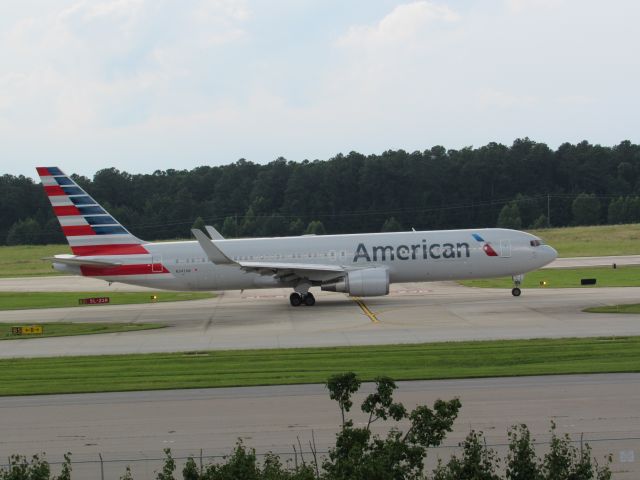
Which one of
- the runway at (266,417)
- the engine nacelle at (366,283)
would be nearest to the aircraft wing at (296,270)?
the engine nacelle at (366,283)

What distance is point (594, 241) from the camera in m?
92.1

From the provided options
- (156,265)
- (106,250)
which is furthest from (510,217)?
(106,250)

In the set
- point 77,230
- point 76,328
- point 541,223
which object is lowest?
point 76,328

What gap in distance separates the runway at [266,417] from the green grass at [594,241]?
2335 inches

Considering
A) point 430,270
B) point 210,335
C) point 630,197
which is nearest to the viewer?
point 210,335

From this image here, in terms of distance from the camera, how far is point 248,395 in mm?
23000

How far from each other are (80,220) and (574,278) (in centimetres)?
3034

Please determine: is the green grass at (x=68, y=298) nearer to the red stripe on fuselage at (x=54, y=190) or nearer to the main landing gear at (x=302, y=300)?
the red stripe on fuselage at (x=54, y=190)

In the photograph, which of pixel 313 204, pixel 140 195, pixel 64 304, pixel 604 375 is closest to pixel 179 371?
pixel 604 375

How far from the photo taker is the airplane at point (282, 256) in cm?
4544

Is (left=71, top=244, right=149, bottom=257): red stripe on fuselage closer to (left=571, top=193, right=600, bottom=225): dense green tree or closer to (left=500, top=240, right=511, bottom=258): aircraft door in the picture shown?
(left=500, top=240, right=511, bottom=258): aircraft door

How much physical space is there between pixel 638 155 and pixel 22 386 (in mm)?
132093

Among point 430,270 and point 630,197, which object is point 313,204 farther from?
point 430,270

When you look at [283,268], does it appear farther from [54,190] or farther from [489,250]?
[54,190]
